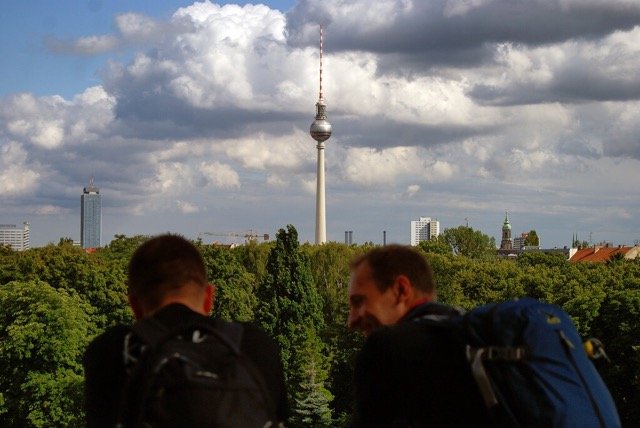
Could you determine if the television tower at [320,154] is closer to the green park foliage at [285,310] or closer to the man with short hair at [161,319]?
the green park foliage at [285,310]

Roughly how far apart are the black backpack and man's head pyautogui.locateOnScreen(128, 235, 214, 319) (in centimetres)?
28

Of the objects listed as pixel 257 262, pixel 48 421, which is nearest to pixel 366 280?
pixel 48 421

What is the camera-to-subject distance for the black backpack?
4.59 metres

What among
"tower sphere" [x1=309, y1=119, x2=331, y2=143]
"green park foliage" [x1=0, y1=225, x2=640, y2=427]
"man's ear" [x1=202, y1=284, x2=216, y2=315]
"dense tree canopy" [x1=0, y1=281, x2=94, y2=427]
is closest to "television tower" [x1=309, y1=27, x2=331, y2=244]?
"tower sphere" [x1=309, y1=119, x2=331, y2=143]

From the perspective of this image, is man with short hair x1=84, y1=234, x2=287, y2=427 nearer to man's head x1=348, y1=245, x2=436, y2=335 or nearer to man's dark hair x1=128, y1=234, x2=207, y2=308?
man's dark hair x1=128, y1=234, x2=207, y2=308

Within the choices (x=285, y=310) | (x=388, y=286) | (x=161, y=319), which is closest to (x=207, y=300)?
(x=161, y=319)

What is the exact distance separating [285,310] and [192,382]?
201ft

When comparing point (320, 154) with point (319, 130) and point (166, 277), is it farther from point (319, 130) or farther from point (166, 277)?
point (166, 277)

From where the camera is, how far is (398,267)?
5.29m

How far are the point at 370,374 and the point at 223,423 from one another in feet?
2.27

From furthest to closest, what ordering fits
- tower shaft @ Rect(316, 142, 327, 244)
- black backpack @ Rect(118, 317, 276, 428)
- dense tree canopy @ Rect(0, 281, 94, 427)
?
tower shaft @ Rect(316, 142, 327, 244), dense tree canopy @ Rect(0, 281, 94, 427), black backpack @ Rect(118, 317, 276, 428)

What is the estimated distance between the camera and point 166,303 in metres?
5.16

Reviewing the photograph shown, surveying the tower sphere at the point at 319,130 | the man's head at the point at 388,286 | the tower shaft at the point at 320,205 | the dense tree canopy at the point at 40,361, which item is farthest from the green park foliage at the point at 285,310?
the tower sphere at the point at 319,130

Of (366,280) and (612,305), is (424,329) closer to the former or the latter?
(366,280)
